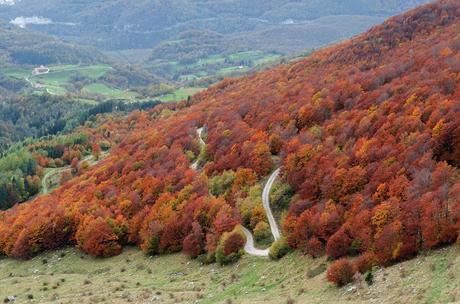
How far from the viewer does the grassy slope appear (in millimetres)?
44812

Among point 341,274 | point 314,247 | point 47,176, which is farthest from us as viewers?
point 47,176

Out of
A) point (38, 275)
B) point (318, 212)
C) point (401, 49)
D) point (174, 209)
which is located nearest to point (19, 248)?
point (38, 275)

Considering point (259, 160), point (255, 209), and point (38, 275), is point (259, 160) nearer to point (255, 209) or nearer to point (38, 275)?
point (255, 209)

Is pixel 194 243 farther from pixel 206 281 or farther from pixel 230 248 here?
pixel 206 281

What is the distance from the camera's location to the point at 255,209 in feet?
262

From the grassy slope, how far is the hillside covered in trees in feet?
10.4

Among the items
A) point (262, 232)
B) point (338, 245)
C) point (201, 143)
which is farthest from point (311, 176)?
point (201, 143)

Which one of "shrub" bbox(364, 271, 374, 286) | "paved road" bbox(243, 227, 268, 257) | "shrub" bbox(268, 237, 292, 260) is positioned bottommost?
"paved road" bbox(243, 227, 268, 257)

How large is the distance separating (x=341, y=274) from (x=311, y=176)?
3153cm

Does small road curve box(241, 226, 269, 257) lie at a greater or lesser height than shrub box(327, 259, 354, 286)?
lesser

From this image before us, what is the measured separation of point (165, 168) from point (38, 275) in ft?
133

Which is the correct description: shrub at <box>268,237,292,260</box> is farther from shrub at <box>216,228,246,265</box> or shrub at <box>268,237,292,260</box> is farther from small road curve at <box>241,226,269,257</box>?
shrub at <box>216,228,246,265</box>

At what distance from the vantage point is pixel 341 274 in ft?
165

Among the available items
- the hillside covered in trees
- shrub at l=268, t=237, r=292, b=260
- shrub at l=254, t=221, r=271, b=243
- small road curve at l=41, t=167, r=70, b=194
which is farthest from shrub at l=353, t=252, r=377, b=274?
small road curve at l=41, t=167, r=70, b=194
